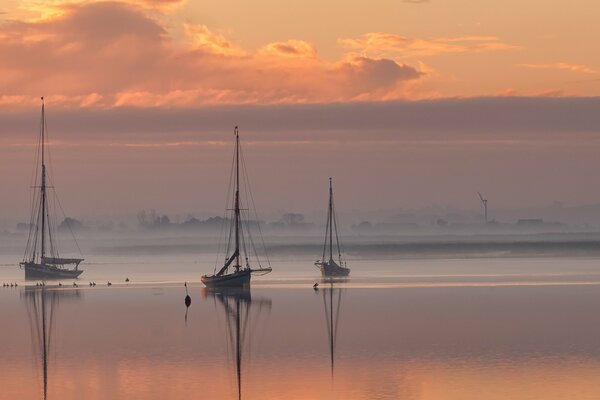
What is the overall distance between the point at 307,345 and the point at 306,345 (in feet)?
0.28

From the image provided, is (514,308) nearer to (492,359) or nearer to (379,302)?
(379,302)

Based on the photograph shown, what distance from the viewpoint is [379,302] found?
342ft

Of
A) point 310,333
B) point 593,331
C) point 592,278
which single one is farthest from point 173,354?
point 592,278

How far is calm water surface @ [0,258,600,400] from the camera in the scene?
51938 mm

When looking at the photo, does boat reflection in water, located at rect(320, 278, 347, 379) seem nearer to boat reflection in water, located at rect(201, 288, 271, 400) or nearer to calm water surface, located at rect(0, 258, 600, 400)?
calm water surface, located at rect(0, 258, 600, 400)

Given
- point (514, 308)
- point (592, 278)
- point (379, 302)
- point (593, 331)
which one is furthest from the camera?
point (592, 278)

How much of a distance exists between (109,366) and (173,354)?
536 cm

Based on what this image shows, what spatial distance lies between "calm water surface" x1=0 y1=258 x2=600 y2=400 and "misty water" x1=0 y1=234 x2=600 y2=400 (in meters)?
0.10

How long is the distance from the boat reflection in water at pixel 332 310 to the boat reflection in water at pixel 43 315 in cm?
1559

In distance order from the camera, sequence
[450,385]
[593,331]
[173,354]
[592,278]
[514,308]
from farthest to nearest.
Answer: [592,278], [514,308], [593,331], [173,354], [450,385]

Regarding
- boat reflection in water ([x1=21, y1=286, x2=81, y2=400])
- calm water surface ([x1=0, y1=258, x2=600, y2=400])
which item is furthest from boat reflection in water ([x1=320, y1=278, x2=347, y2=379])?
boat reflection in water ([x1=21, y1=286, x2=81, y2=400])

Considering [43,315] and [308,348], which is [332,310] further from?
[308,348]

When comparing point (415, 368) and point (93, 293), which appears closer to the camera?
point (415, 368)

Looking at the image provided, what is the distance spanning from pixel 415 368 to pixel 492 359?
483 centimetres
